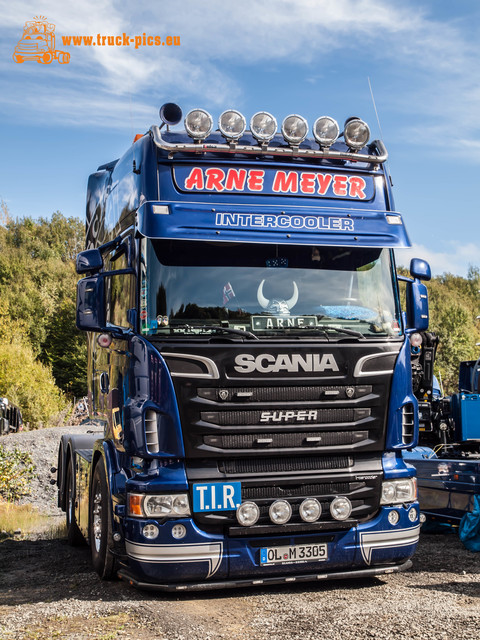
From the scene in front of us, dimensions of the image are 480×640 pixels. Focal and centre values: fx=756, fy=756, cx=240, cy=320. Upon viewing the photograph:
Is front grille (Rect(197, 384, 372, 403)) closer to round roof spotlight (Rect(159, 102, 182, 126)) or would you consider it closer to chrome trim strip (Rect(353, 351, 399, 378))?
chrome trim strip (Rect(353, 351, 399, 378))

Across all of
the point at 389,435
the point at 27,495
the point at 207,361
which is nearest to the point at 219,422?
the point at 207,361

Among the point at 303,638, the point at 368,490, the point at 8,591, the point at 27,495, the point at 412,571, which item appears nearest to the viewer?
the point at 303,638

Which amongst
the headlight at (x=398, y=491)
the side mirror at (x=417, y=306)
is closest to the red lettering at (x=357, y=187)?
the side mirror at (x=417, y=306)

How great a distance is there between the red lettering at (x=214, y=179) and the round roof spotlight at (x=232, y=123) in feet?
1.06

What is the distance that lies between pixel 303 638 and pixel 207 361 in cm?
208

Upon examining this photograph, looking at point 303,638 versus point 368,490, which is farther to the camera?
point 368,490

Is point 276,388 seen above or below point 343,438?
above

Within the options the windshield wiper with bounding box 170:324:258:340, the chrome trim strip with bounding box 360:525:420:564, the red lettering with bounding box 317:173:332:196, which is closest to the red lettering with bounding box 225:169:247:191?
the red lettering with bounding box 317:173:332:196

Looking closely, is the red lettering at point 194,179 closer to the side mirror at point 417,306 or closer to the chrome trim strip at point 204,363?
the chrome trim strip at point 204,363

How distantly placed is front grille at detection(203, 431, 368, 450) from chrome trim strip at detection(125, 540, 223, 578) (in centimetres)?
77

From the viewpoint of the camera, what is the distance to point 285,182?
655 cm

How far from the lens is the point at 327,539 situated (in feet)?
19.9

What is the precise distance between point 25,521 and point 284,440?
281 inches

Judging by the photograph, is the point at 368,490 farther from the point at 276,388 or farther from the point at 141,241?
the point at 141,241
